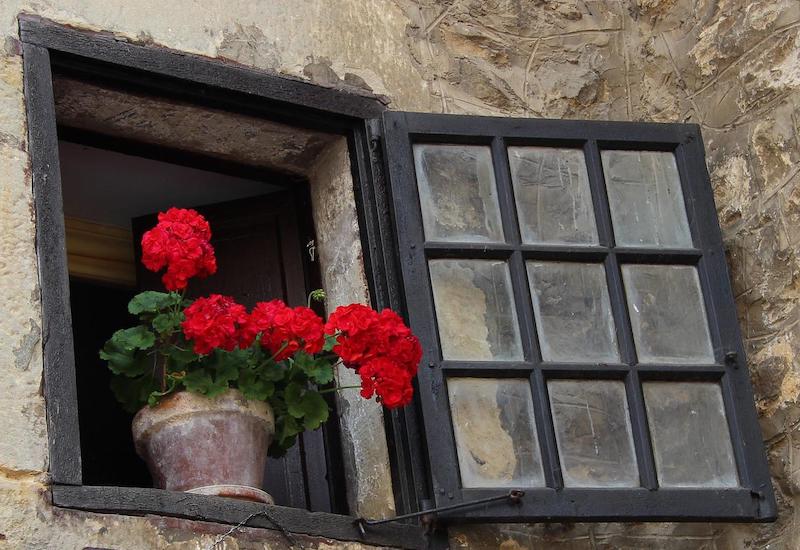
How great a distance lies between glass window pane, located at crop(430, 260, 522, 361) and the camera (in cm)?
373

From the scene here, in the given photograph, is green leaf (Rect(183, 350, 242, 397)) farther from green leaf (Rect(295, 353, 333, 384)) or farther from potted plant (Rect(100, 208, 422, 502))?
green leaf (Rect(295, 353, 333, 384))

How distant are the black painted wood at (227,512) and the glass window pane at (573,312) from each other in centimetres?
55

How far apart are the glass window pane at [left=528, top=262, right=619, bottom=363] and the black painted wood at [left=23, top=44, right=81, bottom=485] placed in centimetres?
108

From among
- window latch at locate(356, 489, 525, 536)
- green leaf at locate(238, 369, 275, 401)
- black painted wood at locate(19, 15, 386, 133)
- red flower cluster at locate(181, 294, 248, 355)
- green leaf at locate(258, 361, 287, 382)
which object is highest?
black painted wood at locate(19, 15, 386, 133)

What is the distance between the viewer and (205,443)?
3.43 meters

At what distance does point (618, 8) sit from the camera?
14.9 feet

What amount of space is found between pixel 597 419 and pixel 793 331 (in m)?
0.54

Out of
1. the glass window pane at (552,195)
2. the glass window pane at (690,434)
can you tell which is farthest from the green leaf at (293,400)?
the glass window pane at (690,434)

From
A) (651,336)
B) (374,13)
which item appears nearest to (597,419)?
(651,336)

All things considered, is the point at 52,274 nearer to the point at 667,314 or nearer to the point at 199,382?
the point at 199,382

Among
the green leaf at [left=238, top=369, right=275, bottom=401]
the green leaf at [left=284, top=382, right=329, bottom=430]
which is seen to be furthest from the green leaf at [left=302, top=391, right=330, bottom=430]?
the green leaf at [left=238, top=369, right=275, bottom=401]

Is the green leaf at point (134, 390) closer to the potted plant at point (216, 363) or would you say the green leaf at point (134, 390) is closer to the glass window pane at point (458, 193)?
the potted plant at point (216, 363)

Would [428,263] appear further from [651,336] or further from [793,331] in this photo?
[793,331]

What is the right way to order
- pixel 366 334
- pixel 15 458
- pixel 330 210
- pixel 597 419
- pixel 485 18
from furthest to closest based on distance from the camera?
1. pixel 485 18
2. pixel 330 210
3. pixel 597 419
4. pixel 366 334
5. pixel 15 458
